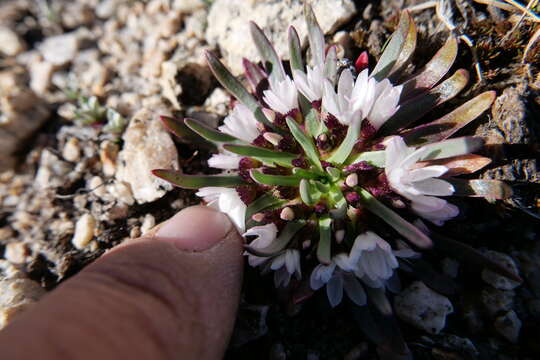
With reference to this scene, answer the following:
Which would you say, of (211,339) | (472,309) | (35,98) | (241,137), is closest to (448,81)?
(241,137)

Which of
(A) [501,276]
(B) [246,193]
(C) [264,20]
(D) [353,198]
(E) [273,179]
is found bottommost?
(A) [501,276]

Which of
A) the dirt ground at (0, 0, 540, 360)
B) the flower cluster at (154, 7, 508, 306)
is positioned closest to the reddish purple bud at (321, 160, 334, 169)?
the flower cluster at (154, 7, 508, 306)

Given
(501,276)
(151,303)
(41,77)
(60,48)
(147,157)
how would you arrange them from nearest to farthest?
1. (151,303)
2. (501,276)
3. (147,157)
4. (41,77)
5. (60,48)

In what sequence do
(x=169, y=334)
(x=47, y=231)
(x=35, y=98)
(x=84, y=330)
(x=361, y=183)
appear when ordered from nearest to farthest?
(x=84, y=330), (x=169, y=334), (x=361, y=183), (x=47, y=231), (x=35, y=98)

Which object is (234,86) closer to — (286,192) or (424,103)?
(286,192)

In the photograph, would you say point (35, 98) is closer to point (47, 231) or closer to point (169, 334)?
point (47, 231)

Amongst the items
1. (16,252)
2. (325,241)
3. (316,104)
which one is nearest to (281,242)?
(325,241)
